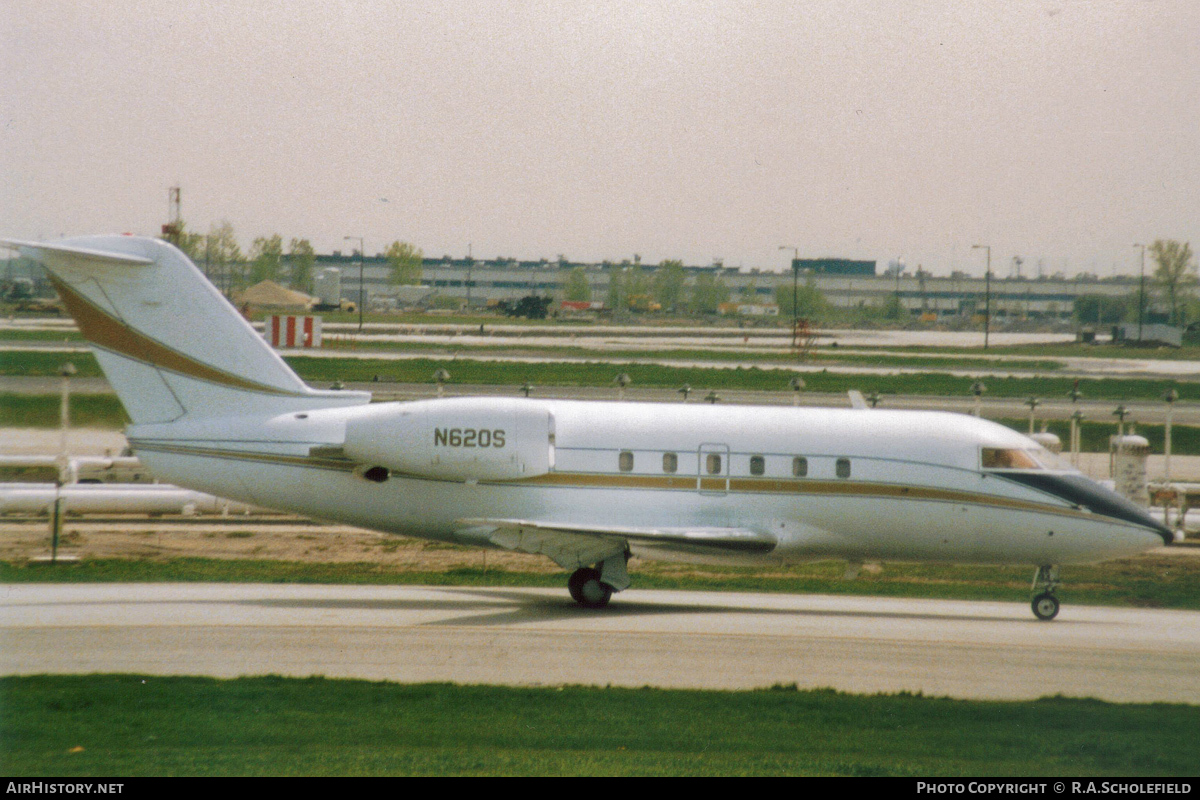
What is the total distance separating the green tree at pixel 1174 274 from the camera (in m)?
53.9

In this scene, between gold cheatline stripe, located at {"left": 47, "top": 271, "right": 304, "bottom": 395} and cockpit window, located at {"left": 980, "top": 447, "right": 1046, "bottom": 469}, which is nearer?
gold cheatline stripe, located at {"left": 47, "top": 271, "right": 304, "bottom": 395}

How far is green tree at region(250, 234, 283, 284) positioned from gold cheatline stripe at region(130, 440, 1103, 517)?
76.8 metres

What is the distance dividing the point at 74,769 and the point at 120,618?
740 centimetres

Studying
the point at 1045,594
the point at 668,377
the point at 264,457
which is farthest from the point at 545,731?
the point at 668,377

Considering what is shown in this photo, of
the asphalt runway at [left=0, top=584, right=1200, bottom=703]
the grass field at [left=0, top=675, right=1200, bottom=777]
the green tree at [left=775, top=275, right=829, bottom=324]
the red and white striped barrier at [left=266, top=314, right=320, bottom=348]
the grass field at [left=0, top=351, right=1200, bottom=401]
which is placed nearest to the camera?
the grass field at [left=0, top=675, right=1200, bottom=777]

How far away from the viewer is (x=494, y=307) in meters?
125

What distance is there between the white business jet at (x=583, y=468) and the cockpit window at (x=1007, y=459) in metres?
0.03

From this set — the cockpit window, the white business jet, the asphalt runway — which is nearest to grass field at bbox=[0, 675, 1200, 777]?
the asphalt runway

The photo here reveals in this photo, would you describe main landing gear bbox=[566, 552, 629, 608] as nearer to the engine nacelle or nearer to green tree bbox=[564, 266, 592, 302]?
the engine nacelle

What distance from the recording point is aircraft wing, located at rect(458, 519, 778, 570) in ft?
64.4

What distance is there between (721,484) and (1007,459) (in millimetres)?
5011

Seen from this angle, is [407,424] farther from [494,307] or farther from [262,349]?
[494,307]

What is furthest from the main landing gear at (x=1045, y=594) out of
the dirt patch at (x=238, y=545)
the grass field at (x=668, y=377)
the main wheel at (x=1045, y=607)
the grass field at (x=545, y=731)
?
the grass field at (x=668, y=377)

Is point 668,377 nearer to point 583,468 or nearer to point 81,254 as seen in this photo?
point 583,468
